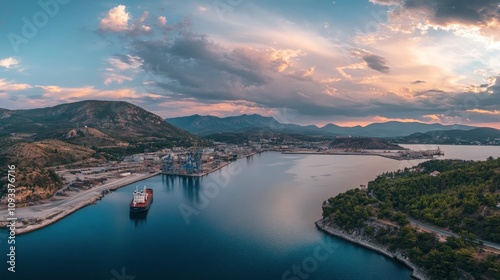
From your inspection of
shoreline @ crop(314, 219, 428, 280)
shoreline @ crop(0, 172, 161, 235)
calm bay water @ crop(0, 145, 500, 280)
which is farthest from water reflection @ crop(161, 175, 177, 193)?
shoreline @ crop(314, 219, 428, 280)

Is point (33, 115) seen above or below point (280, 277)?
above

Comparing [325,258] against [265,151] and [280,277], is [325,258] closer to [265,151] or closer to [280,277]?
[280,277]

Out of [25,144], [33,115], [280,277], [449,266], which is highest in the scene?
[33,115]

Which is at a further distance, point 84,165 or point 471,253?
point 84,165

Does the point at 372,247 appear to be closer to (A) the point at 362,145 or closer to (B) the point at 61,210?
(B) the point at 61,210

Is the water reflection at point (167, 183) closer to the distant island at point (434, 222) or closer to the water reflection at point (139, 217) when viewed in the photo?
the water reflection at point (139, 217)

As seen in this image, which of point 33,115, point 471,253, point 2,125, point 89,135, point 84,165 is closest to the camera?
point 471,253

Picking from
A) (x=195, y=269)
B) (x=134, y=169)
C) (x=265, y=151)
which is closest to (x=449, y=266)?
(x=195, y=269)
